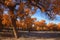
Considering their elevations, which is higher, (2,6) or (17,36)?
(2,6)

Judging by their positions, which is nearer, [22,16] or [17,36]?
[22,16]

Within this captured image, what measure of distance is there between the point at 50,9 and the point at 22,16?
198 cm

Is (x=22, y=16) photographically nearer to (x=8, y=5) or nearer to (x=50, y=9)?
(x=8, y=5)

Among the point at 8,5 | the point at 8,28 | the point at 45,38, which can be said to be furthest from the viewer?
the point at 8,28

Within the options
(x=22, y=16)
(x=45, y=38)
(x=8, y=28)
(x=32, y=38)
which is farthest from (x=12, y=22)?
(x=8, y=28)

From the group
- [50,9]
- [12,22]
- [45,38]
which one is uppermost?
[50,9]

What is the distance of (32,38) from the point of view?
12656mm

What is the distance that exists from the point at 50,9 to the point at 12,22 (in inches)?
114

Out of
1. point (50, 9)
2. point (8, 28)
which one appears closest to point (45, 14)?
point (50, 9)

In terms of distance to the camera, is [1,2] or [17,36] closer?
[1,2]

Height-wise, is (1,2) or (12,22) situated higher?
(1,2)

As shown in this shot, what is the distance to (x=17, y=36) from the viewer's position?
1291 cm

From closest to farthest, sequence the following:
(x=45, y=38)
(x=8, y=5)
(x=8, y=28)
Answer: (x=8, y=5), (x=45, y=38), (x=8, y=28)

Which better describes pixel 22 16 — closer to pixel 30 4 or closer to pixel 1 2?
Answer: pixel 30 4
